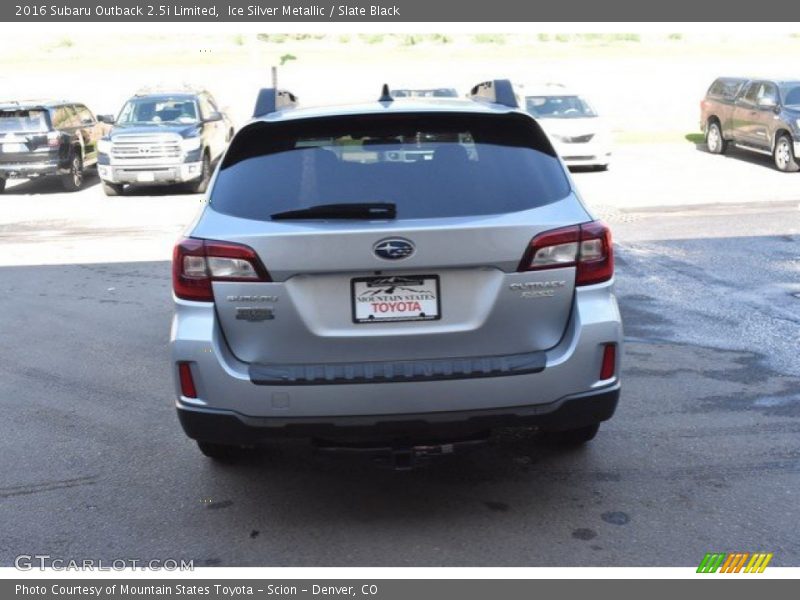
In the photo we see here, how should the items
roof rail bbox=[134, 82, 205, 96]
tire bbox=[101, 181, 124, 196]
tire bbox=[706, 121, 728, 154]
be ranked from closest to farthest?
tire bbox=[101, 181, 124, 196] < roof rail bbox=[134, 82, 205, 96] < tire bbox=[706, 121, 728, 154]

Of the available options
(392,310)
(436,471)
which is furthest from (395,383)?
(436,471)

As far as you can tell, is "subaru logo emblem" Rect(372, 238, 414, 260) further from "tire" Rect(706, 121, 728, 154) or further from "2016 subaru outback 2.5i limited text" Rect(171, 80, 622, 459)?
"tire" Rect(706, 121, 728, 154)

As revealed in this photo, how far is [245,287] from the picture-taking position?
4.36 metres

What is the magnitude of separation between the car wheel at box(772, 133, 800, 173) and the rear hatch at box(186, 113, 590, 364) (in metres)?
→ 17.1

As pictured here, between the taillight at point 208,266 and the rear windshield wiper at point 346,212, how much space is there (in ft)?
0.76

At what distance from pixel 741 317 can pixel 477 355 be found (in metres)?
4.83

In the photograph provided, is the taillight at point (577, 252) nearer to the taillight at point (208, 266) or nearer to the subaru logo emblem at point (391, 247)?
the subaru logo emblem at point (391, 247)

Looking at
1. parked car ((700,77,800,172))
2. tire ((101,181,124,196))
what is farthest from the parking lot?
parked car ((700,77,800,172))

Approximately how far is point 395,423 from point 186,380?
955 millimetres

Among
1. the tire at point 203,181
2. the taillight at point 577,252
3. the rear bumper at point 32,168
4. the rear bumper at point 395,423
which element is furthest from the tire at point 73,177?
the taillight at point 577,252

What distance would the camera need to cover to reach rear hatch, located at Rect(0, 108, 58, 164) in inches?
773

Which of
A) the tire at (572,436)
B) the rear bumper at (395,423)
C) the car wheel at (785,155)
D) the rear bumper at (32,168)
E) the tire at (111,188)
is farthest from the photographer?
the car wheel at (785,155)

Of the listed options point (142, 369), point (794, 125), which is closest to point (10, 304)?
point (142, 369)

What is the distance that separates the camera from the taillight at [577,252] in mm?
4371
